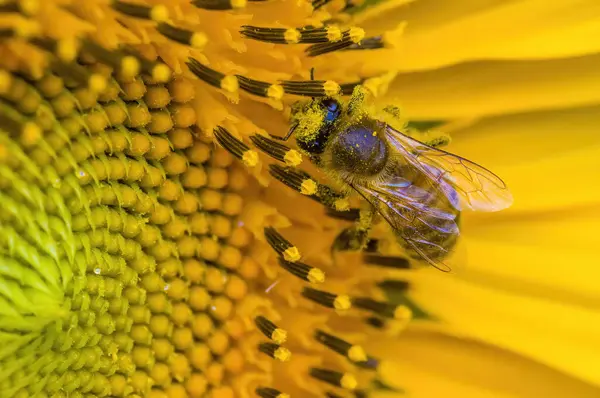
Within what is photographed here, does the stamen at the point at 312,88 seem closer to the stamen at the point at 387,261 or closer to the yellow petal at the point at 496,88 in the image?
the yellow petal at the point at 496,88

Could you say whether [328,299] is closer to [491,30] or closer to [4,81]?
[491,30]

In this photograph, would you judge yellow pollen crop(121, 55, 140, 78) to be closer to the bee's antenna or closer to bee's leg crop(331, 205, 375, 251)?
the bee's antenna

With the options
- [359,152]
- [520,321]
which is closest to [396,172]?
[359,152]

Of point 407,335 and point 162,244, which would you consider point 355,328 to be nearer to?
point 407,335

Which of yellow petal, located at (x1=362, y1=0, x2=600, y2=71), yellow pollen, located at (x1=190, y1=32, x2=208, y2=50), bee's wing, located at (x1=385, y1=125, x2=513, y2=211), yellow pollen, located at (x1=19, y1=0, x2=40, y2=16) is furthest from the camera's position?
yellow petal, located at (x1=362, y1=0, x2=600, y2=71)

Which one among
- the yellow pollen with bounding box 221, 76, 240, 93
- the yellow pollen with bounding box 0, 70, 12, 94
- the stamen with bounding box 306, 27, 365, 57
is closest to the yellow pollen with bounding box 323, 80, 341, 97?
the stamen with bounding box 306, 27, 365, 57

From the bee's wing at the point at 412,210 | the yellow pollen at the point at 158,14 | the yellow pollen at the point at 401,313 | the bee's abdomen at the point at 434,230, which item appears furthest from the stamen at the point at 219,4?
the yellow pollen at the point at 401,313
